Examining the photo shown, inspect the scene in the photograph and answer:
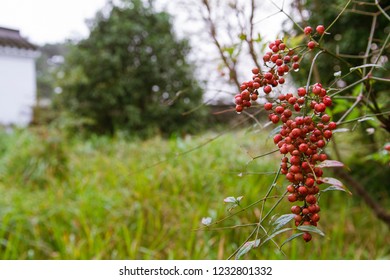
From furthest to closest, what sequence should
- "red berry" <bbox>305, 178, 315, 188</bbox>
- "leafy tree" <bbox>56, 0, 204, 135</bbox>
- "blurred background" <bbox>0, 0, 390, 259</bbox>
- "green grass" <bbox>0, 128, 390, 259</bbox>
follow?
"leafy tree" <bbox>56, 0, 204, 135</bbox>, "green grass" <bbox>0, 128, 390, 259</bbox>, "blurred background" <bbox>0, 0, 390, 259</bbox>, "red berry" <bbox>305, 178, 315, 188</bbox>

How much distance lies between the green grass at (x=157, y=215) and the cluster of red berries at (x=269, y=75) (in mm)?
740

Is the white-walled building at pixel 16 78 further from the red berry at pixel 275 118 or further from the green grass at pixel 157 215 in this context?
the red berry at pixel 275 118

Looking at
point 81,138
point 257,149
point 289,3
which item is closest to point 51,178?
point 257,149

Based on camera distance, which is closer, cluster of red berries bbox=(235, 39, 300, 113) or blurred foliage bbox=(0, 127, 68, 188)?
cluster of red berries bbox=(235, 39, 300, 113)

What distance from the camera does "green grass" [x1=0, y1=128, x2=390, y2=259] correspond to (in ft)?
4.92

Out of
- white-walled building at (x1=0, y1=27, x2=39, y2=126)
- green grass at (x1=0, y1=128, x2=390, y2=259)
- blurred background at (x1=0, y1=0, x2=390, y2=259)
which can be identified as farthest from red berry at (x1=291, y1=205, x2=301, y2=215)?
white-walled building at (x1=0, y1=27, x2=39, y2=126)

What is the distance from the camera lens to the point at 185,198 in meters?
1.82

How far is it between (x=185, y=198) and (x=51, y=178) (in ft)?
2.66

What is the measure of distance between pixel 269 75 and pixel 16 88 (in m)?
5.98

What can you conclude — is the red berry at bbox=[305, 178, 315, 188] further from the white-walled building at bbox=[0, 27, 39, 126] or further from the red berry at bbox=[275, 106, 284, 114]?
the white-walled building at bbox=[0, 27, 39, 126]

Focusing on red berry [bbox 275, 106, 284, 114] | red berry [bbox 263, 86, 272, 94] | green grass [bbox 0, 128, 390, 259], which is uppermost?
red berry [bbox 263, 86, 272, 94]

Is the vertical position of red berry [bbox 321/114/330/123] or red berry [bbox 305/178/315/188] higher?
red berry [bbox 321/114/330/123]

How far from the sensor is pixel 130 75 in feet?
13.9

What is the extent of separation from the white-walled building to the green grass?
125 inches
